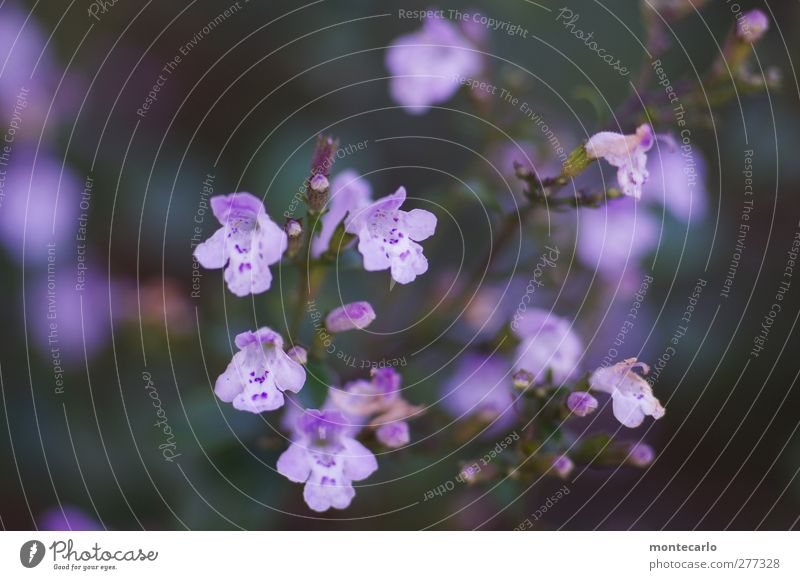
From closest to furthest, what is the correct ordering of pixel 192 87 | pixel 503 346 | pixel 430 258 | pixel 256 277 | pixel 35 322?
pixel 256 277
pixel 503 346
pixel 35 322
pixel 430 258
pixel 192 87

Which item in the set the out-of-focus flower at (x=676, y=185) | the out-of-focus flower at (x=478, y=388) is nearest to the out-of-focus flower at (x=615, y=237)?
the out-of-focus flower at (x=676, y=185)

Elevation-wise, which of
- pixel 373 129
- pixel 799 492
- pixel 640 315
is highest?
pixel 373 129

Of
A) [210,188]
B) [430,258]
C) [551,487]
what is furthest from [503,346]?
[210,188]

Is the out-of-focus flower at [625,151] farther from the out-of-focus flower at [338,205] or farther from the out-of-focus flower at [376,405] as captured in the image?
the out-of-focus flower at [376,405]

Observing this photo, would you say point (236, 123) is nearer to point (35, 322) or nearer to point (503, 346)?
point (35, 322)

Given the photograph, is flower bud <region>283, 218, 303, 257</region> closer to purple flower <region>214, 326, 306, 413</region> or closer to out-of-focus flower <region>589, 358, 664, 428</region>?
purple flower <region>214, 326, 306, 413</region>

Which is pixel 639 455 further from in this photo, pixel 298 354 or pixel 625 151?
pixel 298 354

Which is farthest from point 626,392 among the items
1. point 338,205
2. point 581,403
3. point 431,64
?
point 431,64
